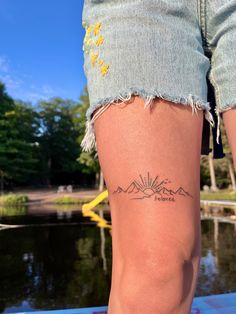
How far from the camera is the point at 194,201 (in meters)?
0.66

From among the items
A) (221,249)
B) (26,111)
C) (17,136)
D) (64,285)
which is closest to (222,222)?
(221,249)

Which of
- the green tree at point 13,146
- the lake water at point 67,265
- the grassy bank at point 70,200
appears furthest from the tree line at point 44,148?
the lake water at point 67,265

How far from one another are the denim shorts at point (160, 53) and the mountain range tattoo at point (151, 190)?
13 centimetres

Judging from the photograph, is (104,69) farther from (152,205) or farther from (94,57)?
(152,205)

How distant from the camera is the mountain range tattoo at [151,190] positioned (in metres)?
0.62

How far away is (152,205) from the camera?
2.05 feet

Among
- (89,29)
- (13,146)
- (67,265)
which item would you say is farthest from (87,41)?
(13,146)

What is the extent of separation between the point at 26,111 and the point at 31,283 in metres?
22.6

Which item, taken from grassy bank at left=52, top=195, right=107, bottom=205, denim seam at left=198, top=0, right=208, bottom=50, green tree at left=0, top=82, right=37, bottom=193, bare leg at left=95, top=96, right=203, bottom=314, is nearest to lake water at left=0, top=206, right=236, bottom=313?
bare leg at left=95, top=96, right=203, bottom=314

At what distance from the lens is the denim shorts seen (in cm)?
66

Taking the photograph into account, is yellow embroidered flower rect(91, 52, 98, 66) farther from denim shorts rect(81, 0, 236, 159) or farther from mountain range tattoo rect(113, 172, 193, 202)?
mountain range tattoo rect(113, 172, 193, 202)

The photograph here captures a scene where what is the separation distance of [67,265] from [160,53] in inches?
207

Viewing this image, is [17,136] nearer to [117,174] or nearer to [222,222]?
[222,222]

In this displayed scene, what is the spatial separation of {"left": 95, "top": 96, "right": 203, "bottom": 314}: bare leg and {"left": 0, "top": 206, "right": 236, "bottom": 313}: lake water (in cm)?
348
